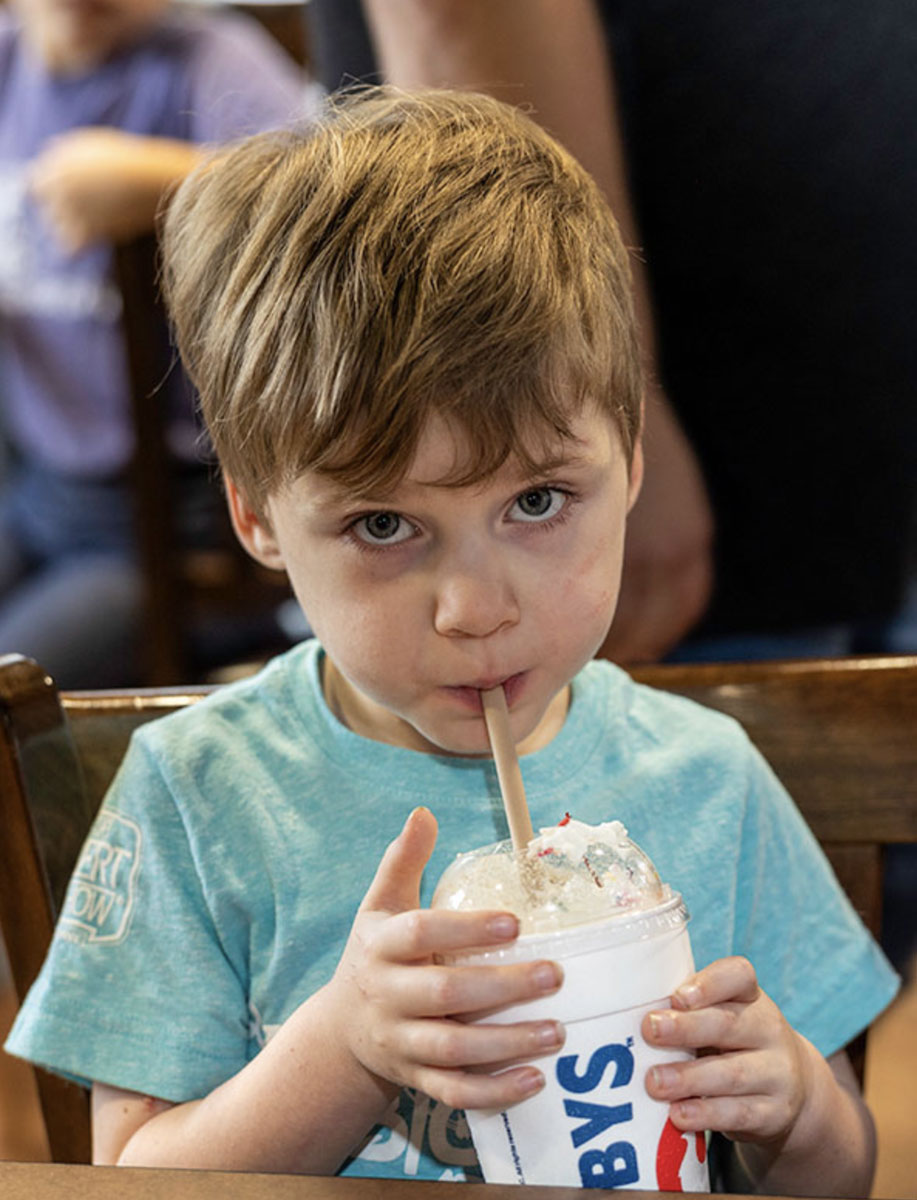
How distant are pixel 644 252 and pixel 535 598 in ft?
1.80

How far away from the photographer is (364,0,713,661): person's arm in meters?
1.03

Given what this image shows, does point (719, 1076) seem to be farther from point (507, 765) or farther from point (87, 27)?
point (87, 27)

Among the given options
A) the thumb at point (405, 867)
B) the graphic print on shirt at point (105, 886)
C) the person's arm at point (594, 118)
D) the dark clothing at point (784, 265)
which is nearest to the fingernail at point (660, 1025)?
the thumb at point (405, 867)

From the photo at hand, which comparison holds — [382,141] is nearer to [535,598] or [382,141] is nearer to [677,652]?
[535,598]

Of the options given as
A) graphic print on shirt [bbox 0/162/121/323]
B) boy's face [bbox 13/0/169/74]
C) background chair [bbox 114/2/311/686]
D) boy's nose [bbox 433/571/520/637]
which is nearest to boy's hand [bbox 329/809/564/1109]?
boy's nose [bbox 433/571/520/637]

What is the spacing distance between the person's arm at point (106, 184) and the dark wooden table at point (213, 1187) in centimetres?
164

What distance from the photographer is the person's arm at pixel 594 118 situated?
1030 millimetres

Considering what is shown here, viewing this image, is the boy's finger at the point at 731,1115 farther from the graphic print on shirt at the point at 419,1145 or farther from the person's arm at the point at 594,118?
the person's arm at the point at 594,118

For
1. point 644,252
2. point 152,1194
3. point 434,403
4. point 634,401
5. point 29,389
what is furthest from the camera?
point 29,389

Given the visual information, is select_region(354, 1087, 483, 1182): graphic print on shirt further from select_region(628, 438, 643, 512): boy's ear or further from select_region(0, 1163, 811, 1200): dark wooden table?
select_region(628, 438, 643, 512): boy's ear

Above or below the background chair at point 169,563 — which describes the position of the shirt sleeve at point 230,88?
above

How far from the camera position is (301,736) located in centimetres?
83

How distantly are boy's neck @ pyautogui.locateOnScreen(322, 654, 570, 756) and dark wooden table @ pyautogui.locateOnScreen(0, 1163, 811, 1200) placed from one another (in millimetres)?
325

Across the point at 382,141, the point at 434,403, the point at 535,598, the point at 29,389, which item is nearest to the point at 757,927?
the point at 535,598
